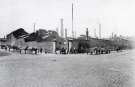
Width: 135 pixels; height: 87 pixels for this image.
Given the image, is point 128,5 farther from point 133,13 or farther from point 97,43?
point 97,43

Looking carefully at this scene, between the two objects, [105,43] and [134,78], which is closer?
[134,78]

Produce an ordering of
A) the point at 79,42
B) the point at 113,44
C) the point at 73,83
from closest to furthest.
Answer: the point at 73,83
the point at 79,42
the point at 113,44

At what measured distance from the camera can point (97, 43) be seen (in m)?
42.6

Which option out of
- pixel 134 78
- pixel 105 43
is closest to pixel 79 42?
pixel 105 43

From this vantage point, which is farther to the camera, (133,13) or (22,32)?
(22,32)

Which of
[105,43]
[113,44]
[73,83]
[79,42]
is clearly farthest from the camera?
[113,44]

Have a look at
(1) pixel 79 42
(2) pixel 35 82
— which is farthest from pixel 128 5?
(1) pixel 79 42

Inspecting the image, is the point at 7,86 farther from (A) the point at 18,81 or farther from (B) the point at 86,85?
(B) the point at 86,85

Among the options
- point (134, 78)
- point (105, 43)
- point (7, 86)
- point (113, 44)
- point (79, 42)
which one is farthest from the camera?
point (113, 44)

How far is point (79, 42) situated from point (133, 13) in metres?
27.7

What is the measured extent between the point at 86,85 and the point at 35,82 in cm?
196

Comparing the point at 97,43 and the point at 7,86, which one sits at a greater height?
the point at 97,43

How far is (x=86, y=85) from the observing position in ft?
25.1

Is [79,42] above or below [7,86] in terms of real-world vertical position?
above
